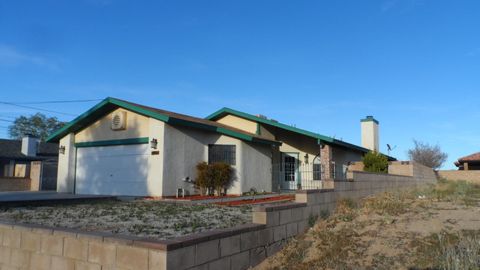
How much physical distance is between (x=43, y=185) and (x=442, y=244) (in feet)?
86.2

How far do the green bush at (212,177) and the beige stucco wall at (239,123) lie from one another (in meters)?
4.16

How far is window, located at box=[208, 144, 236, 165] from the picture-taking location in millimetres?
17594

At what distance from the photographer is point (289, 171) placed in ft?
69.8

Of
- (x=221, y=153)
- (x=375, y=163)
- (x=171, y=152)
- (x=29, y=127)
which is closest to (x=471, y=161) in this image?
(x=375, y=163)

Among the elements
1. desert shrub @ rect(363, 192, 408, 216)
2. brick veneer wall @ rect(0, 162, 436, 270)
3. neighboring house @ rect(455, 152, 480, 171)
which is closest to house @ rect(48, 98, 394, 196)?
desert shrub @ rect(363, 192, 408, 216)

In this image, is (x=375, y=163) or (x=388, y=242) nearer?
(x=388, y=242)

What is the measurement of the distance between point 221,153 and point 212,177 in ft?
5.34

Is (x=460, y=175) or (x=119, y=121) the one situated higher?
(x=119, y=121)

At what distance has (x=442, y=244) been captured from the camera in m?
6.13

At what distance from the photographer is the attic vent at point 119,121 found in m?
17.1

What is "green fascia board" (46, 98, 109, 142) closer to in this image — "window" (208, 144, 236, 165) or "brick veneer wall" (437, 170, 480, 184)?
"window" (208, 144, 236, 165)

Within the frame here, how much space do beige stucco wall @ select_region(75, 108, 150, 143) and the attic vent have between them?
135 mm

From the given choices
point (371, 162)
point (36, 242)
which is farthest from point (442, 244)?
point (371, 162)

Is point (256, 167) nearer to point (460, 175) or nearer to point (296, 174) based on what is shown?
point (296, 174)
